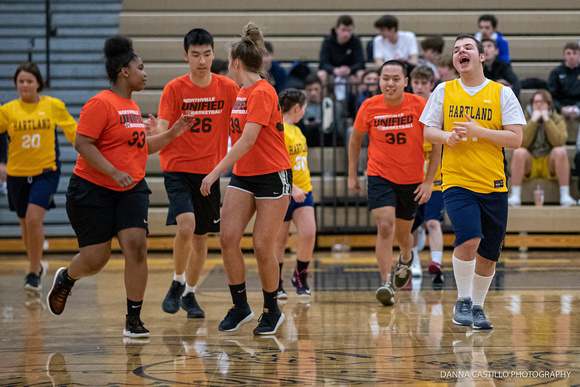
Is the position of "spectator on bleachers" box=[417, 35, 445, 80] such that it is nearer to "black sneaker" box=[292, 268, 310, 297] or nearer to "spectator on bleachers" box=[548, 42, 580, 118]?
"spectator on bleachers" box=[548, 42, 580, 118]

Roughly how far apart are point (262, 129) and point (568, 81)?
6.73m

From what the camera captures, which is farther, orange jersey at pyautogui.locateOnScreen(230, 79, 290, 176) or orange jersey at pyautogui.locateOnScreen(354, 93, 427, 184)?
orange jersey at pyautogui.locateOnScreen(354, 93, 427, 184)

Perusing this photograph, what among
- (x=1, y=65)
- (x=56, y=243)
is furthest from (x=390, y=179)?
(x=1, y=65)

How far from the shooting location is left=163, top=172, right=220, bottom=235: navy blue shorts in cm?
489

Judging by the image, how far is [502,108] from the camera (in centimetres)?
440

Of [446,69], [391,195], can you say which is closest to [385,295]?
[391,195]

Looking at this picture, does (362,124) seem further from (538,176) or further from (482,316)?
(538,176)

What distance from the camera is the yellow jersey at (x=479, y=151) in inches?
173

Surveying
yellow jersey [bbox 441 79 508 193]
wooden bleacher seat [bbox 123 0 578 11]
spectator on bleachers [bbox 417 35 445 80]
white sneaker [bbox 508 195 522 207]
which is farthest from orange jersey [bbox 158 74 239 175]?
wooden bleacher seat [bbox 123 0 578 11]

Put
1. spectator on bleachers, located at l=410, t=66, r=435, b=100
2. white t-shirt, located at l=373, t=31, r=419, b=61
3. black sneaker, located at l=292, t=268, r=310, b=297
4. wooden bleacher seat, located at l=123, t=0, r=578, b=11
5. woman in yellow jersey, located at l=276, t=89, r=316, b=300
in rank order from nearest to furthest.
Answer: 1. woman in yellow jersey, located at l=276, t=89, r=316, b=300
2. black sneaker, located at l=292, t=268, r=310, b=297
3. spectator on bleachers, located at l=410, t=66, r=435, b=100
4. white t-shirt, located at l=373, t=31, r=419, b=61
5. wooden bleacher seat, located at l=123, t=0, r=578, b=11

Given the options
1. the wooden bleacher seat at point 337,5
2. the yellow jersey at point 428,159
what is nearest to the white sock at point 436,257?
the yellow jersey at point 428,159

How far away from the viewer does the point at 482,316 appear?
4488 mm

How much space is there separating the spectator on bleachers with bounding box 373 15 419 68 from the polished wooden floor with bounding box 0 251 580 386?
4.31 meters

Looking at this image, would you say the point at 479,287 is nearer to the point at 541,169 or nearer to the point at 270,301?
the point at 270,301
